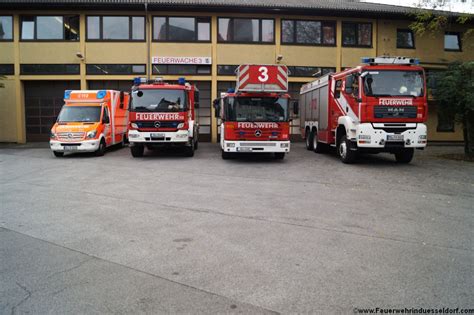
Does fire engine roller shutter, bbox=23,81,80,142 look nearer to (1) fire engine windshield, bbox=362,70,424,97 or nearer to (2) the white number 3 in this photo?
(2) the white number 3

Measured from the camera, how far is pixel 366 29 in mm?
24578

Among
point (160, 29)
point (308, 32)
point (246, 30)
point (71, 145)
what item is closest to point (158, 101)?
point (71, 145)

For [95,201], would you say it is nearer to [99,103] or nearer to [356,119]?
[356,119]

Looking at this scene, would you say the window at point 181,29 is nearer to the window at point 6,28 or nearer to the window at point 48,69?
the window at point 48,69

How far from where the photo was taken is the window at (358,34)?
24.5 m

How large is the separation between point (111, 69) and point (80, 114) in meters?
6.99

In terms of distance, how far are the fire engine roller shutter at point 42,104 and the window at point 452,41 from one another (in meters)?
22.7

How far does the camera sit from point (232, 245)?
521 cm

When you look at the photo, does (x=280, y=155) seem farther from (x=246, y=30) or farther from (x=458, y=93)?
(x=246, y=30)

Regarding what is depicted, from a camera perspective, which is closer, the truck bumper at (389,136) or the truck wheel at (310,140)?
the truck bumper at (389,136)

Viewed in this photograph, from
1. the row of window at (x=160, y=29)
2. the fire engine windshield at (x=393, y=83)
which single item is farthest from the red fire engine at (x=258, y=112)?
the row of window at (x=160, y=29)

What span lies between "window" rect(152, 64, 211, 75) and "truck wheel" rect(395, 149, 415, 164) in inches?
495

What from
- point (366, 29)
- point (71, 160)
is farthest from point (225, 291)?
point (366, 29)

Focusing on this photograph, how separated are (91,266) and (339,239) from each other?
10.4 feet
